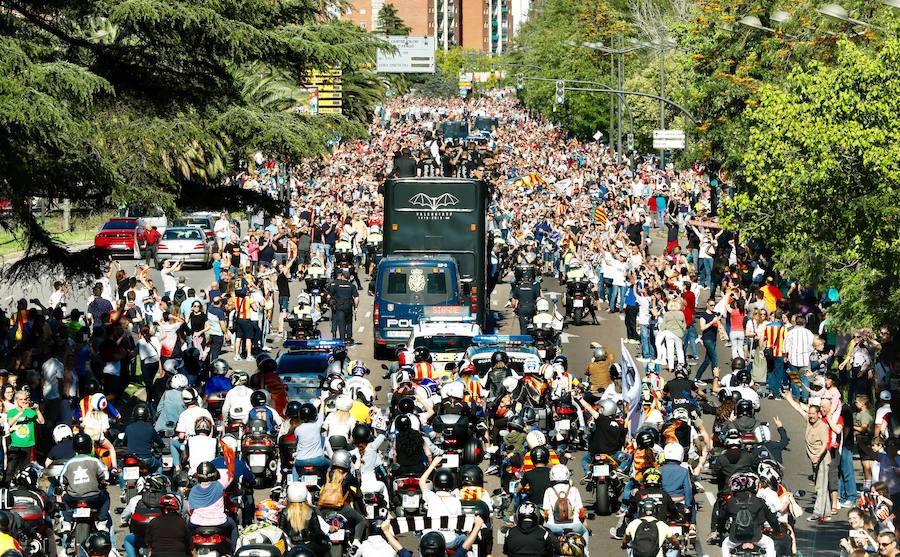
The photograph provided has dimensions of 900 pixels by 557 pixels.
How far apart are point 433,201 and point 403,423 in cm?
1522

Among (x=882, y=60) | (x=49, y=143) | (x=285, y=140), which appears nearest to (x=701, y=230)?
(x=285, y=140)

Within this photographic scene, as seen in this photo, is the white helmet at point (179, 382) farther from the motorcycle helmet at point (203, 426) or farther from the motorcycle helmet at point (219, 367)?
the motorcycle helmet at point (203, 426)

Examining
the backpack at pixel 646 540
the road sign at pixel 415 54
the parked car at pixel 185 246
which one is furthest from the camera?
the road sign at pixel 415 54

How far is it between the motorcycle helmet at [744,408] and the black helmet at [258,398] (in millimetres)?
5583

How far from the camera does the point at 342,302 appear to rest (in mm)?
32625

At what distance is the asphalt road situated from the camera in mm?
17500

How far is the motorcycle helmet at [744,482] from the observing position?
566 inches

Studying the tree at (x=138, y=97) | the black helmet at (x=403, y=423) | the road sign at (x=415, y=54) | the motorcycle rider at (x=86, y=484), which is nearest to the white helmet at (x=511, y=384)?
the black helmet at (x=403, y=423)

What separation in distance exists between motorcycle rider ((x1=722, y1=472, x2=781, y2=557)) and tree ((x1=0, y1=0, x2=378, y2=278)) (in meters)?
10.6

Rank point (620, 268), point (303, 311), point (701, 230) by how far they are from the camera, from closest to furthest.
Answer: point (303, 311)
point (620, 268)
point (701, 230)

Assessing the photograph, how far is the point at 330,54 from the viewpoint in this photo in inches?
1075

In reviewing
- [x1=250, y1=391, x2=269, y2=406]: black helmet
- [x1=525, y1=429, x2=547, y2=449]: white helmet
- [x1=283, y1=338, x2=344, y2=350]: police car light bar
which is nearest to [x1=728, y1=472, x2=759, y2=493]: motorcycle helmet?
[x1=525, y1=429, x2=547, y2=449]: white helmet

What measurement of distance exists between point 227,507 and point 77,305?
79.3ft

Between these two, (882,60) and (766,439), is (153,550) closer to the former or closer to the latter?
(766,439)
